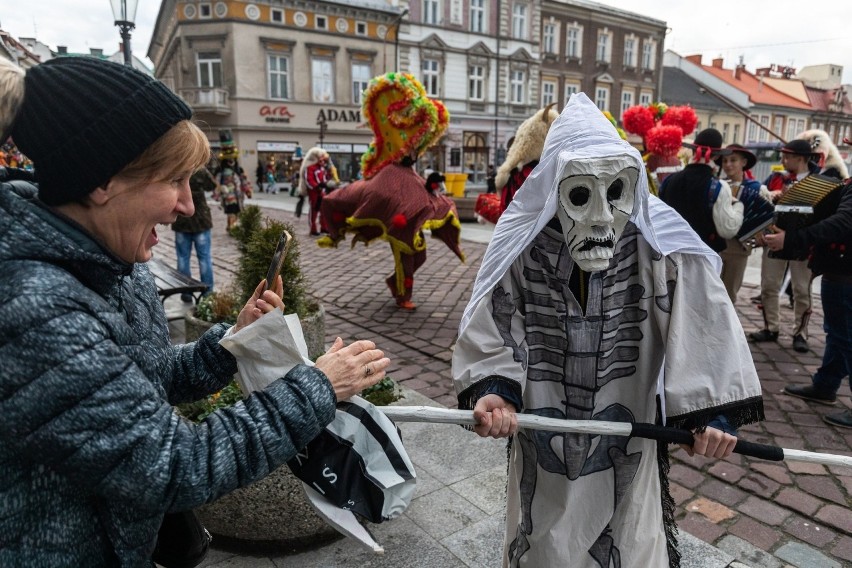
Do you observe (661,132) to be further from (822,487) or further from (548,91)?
(548,91)

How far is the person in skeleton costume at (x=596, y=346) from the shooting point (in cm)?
171

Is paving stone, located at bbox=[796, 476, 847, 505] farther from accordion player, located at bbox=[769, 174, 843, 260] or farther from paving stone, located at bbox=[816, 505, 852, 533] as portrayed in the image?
accordion player, located at bbox=[769, 174, 843, 260]

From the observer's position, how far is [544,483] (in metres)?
1.91

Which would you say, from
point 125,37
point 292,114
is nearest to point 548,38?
point 292,114

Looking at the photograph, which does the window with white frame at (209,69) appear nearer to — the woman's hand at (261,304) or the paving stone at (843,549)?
the woman's hand at (261,304)

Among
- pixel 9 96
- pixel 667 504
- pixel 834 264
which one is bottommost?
pixel 667 504

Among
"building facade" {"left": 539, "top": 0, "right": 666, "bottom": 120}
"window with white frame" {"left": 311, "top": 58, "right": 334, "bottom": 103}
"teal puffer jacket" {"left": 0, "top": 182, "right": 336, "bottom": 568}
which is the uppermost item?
"building facade" {"left": 539, "top": 0, "right": 666, "bottom": 120}

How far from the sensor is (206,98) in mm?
27531

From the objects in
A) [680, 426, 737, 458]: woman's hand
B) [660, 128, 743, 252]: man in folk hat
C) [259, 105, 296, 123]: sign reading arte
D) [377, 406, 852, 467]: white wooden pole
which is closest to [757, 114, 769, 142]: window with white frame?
[259, 105, 296, 123]: sign reading arte

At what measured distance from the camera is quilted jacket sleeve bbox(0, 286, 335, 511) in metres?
0.96

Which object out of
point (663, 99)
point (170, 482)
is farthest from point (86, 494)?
point (663, 99)

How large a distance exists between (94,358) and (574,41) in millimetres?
41037

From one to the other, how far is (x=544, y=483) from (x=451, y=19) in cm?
3426

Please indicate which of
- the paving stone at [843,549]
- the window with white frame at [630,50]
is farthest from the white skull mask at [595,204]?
the window with white frame at [630,50]
